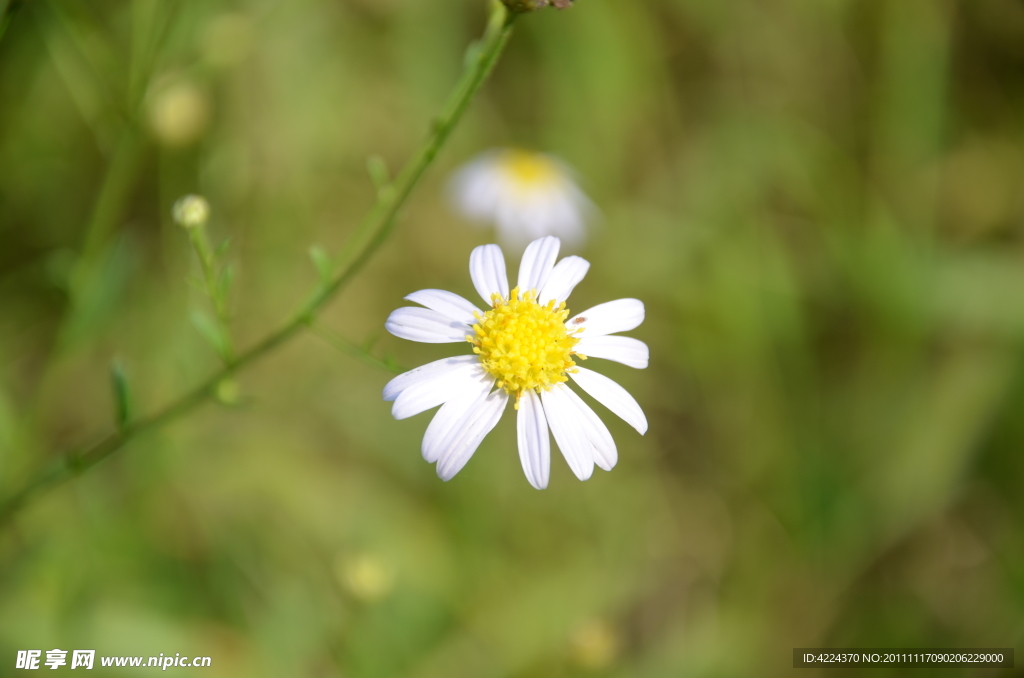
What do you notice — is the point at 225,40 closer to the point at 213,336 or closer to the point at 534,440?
the point at 213,336

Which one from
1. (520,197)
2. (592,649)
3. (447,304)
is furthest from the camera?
(520,197)

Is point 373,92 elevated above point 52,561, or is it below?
above

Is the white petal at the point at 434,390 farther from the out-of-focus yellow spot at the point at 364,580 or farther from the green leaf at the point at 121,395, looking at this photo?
the out-of-focus yellow spot at the point at 364,580

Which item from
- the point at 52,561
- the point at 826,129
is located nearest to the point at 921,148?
the point at 826,129

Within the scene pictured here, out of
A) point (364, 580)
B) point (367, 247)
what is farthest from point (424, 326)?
point (364, 580)

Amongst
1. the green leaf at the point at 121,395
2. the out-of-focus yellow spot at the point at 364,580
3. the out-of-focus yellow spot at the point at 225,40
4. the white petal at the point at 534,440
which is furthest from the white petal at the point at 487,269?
the out-of-focus yellow spot at the point at 225,40

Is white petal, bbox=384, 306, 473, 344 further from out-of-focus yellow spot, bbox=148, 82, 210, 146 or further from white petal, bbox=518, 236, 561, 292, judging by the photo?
out-of-focus yellow spot, bbox=148, 82, 210, 146

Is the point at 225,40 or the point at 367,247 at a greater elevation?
the point at 225,40

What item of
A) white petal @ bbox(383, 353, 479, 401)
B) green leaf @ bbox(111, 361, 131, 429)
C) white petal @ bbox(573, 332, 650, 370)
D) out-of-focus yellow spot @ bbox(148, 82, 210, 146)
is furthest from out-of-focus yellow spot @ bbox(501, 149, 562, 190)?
green leaf @ bbox(111, 361, 131, 429)

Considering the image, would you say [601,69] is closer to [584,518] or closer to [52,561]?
[584,518]
